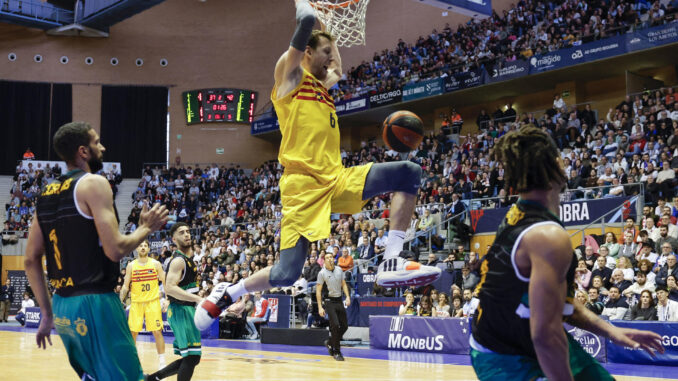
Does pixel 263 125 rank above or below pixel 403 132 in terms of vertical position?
above

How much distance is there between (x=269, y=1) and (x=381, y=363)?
91.3 ft

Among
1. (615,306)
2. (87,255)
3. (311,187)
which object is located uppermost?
(311,187)

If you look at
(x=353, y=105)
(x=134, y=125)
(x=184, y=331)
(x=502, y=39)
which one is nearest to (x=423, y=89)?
(x=502, y=39)

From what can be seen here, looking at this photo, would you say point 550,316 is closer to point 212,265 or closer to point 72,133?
point 72,133

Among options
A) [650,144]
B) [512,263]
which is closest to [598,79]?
[650,144]

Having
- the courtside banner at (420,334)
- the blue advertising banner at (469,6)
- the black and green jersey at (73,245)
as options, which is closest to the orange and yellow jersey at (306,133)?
the black and green jersey at (73,245)

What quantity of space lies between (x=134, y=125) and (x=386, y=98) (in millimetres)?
15316

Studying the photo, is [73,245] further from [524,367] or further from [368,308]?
[368,308]

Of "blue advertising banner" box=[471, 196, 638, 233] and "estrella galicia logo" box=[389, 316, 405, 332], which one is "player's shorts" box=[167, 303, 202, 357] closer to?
"estrella galicia logo" box=[389, 316, 405, 332]

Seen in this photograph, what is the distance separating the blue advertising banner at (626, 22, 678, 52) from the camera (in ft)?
63.3

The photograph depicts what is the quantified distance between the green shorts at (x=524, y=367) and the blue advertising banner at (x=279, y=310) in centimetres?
1477

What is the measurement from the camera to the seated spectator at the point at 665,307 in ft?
36.2

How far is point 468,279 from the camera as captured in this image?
14.2 metres

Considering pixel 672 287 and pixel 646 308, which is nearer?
pixel 672 287
